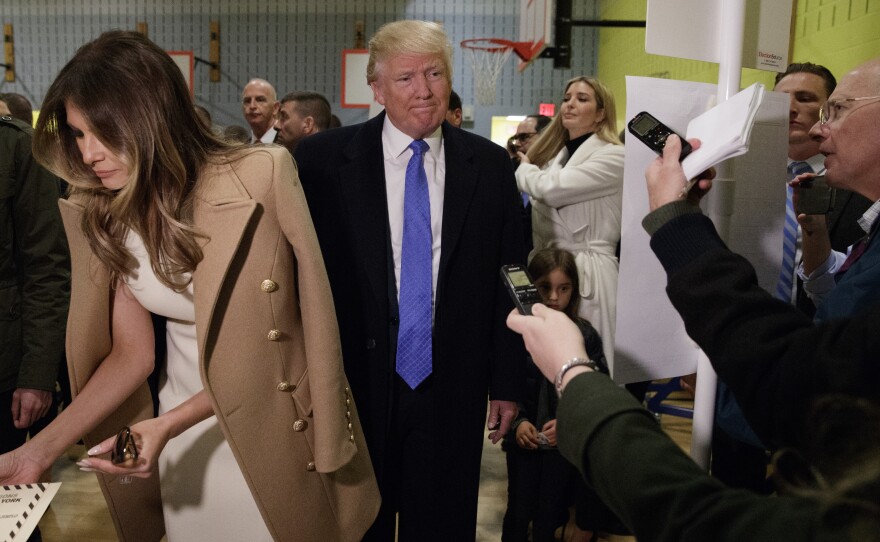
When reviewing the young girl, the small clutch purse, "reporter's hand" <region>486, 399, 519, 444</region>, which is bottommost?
the young girl

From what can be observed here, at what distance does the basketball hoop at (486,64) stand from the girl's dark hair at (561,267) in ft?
20.3

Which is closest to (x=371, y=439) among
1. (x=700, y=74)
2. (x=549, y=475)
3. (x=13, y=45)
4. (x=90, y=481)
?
(x=549, y=475)

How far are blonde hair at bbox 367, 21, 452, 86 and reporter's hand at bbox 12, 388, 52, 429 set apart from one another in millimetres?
1408

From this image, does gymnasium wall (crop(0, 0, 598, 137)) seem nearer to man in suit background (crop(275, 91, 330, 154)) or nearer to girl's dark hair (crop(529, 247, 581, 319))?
man in suit background (crop(275, 91, 330, 154))

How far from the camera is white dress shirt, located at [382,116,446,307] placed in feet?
6.44

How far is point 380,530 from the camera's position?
6.64ft

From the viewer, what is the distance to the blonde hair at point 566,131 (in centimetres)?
315

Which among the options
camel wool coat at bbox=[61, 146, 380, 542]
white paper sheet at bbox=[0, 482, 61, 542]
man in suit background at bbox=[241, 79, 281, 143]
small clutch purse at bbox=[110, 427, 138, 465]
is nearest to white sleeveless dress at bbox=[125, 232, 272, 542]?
A: camel wool coat at bbox=[61, 146, 380, 542]

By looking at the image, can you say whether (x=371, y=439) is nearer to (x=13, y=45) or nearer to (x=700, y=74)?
(x=700, y=74)

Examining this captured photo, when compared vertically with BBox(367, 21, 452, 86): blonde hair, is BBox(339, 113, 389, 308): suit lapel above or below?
below

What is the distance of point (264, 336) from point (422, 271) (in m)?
0.69

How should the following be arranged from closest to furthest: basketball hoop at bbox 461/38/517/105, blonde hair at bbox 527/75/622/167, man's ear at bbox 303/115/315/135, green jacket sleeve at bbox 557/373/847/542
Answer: green jacket sleeve at bbox 557/373/847/542 → blonde hair at bbox 527/75/622/167 → man's ear at bbox 303/115/315/135 → basketball hoop at bbox 461/38/517/105

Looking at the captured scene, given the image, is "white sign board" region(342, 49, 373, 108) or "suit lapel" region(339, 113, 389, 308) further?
"white sign board" region(342, 49, 373, 108)

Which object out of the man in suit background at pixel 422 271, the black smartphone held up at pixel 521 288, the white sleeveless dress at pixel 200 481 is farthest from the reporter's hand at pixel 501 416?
the black smartphone held up at pixel 521 288
